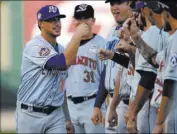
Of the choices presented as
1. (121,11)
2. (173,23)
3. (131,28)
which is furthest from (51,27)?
(173,23)

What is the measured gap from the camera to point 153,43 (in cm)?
733

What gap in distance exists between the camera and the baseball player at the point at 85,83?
9672mm

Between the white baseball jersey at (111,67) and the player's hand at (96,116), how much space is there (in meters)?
0.35

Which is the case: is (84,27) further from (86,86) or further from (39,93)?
(86,86)

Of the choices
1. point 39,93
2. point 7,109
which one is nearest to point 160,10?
point 39,93

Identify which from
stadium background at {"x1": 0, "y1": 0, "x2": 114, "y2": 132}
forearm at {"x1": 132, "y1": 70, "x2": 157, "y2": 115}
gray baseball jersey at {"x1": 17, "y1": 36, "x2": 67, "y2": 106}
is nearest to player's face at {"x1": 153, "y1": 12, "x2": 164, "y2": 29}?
forearm at {"x1": 132, "y1": 70, "x2": 157, "y2": 115}

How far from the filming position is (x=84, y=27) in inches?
313

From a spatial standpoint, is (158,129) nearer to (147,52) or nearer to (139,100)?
(139,100)

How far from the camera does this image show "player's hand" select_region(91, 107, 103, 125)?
917cm

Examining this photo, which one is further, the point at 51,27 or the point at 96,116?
the point at 96,116

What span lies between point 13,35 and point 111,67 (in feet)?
30.4

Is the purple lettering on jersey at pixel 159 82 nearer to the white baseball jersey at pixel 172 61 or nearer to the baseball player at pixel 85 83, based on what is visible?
the white baseball jersey at pixel 172 61

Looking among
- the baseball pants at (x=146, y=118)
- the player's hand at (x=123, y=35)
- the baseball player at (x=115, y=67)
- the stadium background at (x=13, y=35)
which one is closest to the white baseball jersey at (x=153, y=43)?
the player's hand at (x=123, y=35)

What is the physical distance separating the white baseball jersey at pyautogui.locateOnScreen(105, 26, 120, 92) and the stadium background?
5.81m
